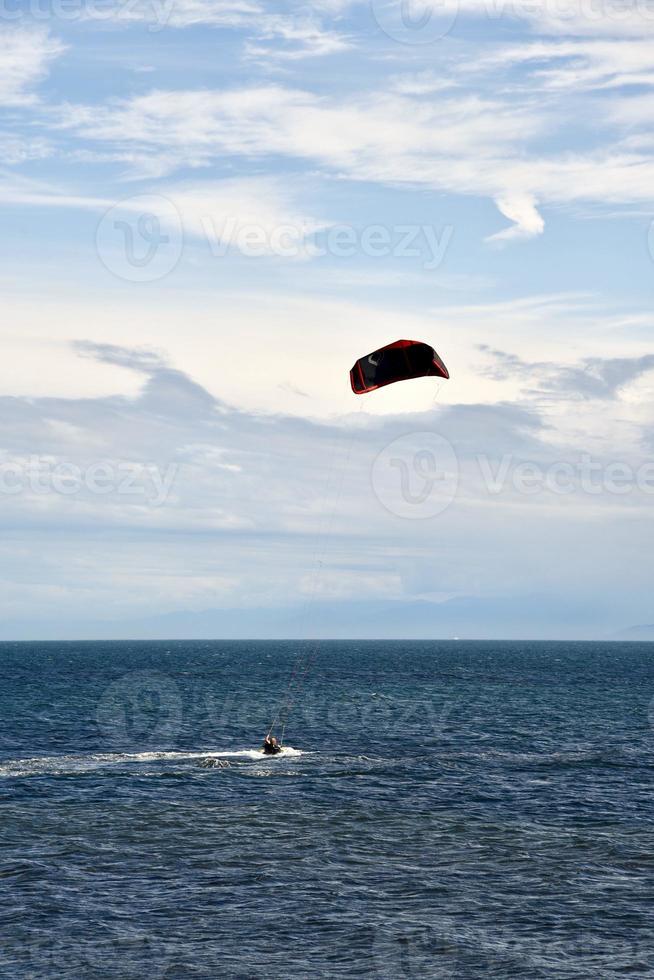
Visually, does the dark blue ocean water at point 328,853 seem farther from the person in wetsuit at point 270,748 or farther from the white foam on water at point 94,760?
the person in wetsuit at point 270,748

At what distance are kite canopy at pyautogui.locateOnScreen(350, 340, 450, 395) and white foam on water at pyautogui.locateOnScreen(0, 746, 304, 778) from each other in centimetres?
2847

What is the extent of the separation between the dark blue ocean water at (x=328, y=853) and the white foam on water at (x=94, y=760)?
0.91ft

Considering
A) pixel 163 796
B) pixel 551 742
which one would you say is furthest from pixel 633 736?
pixel 163 796

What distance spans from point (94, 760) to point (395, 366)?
3289cm

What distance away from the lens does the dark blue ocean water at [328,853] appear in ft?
100

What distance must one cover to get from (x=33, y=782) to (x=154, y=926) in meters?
24.6

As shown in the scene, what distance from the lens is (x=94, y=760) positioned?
206ft

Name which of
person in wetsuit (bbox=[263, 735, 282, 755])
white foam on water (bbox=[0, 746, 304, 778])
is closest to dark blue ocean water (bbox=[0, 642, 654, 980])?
white foam on water (bbox=[0, 746, 304, 778])

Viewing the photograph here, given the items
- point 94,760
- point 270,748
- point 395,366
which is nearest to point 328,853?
point 395,366

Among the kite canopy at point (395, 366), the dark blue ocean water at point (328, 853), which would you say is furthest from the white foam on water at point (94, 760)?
the kite canopy at point (395, 366)

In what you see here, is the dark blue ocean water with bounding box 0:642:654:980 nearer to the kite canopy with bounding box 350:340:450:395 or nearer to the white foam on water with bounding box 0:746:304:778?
the white foam on water with bounding box 0:746:304:778

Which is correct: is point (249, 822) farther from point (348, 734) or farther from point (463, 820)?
point (348, 734)

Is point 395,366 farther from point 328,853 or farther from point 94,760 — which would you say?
point 94,760

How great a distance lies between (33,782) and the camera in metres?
54.5
